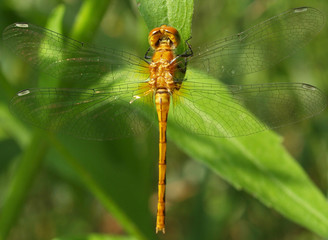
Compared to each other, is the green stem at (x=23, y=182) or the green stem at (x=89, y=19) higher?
the green stem at (x=89, y=19)

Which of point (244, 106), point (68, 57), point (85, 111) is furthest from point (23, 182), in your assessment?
point (244, 106)

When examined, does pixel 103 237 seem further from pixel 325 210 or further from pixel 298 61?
pixel 298 61

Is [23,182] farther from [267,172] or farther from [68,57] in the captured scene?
[267,172]

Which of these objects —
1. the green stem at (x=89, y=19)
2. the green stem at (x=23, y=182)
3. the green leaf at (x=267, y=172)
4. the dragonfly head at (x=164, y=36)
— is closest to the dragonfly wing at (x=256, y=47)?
the dragonfly head at (x=164, y=36)

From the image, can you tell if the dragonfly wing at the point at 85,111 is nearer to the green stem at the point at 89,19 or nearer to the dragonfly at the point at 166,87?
the dragonfly at the point at 166,87

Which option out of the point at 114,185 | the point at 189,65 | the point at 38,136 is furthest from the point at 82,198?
the point at 189,65

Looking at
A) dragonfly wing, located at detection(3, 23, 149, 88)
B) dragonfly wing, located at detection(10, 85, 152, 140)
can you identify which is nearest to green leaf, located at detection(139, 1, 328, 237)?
dragonfly wing, located at detection(10, 85, 152, 140)
